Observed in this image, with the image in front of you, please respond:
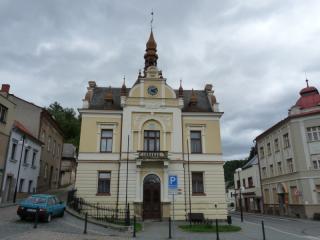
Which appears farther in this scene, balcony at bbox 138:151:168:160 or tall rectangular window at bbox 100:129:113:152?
tall rectangular window at bbox 100:129:113:152

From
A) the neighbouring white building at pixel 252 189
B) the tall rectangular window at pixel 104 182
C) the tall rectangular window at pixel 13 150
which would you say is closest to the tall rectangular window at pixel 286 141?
the neighbouring white building at pixel 252 189

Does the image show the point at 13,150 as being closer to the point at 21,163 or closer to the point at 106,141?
the point at 21,163

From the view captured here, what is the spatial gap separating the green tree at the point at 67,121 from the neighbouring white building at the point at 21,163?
2772 cm

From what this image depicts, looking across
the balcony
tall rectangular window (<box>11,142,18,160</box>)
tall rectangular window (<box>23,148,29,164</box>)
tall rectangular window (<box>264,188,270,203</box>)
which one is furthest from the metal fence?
tall rectangular window (<box>264,188,270,203</box>)

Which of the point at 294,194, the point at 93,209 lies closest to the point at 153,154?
the point at 93,209

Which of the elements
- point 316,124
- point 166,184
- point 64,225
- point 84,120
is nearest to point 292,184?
point 316,124

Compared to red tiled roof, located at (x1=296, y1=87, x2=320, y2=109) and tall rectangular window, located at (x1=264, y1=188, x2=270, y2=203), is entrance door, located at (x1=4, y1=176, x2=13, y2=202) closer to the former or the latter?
red tiled roof, located at (x1=296, y1=87, x2=320, y2=109)

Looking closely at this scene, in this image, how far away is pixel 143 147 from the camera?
26062 mm

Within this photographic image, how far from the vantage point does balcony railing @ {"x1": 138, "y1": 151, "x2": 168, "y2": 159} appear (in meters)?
24.6

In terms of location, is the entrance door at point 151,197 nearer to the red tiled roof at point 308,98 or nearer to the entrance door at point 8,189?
the entrance door at point 8,189

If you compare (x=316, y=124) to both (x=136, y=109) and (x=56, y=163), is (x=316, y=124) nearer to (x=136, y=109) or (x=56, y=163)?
(x=136, y=109)

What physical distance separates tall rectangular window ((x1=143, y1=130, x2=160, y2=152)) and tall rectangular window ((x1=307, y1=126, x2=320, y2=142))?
58.6 feet

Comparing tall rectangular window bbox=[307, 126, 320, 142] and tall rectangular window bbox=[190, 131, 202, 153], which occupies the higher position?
tall rectangular window bbox=[307, 126, 320, 142]

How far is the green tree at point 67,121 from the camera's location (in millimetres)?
59875
